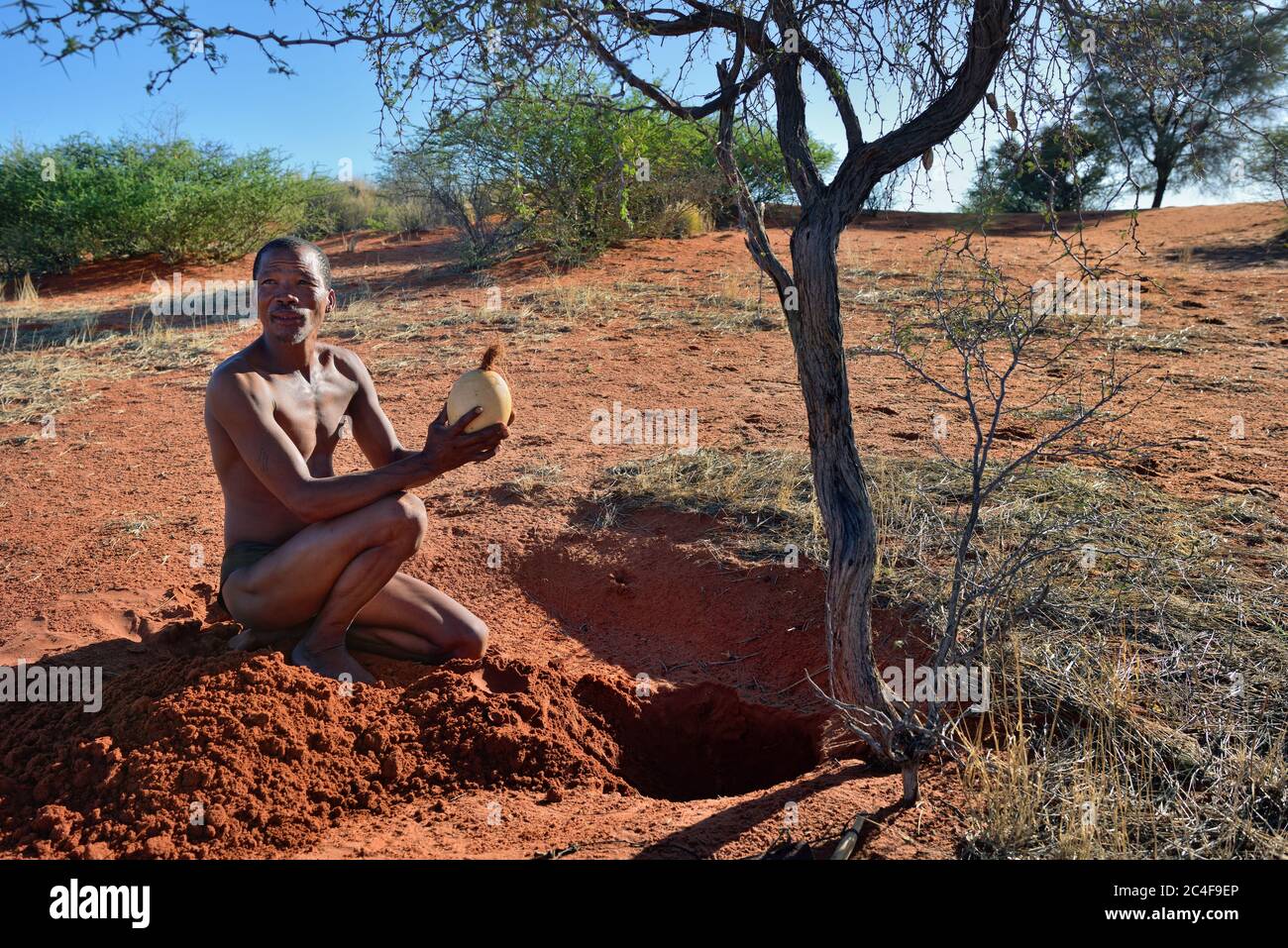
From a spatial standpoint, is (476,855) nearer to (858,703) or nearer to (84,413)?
(858,703)

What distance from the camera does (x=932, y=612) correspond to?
3.54 meters

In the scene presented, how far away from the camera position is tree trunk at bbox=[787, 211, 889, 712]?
2.85 metres

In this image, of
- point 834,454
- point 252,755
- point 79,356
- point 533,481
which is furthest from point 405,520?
point 79,356

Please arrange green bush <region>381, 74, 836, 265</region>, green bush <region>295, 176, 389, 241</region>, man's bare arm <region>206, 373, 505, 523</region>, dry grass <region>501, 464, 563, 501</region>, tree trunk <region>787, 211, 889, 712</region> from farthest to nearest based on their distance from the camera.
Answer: green bush <region>295, 176, 389, 241</region> → green bush <region>381, 74, 836, 265</region> → dry grass <region>501, 464, 563, 501</region> → man's bare arm <region>206, 373, 505, 523</region> → tree trunk <region>787, 211, 889, 712</region>

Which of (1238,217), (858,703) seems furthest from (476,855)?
(1238,217)

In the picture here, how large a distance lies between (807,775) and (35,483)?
451 centimetres

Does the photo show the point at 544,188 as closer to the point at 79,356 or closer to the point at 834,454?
the point at 79,356

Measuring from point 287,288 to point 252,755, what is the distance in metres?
1.48

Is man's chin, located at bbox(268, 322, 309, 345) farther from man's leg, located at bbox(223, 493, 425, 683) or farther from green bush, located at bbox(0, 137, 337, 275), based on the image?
green bush, located at bbox(0, 137, 337, 275)

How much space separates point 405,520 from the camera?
311 cm

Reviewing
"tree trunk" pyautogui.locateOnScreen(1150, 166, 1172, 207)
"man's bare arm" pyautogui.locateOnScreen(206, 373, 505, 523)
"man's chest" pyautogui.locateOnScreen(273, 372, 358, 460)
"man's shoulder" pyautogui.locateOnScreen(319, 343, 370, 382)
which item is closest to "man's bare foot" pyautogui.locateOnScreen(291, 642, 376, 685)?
"man's bare arm" pyautogui.locateOnScreen(206, 373, 505, 523)

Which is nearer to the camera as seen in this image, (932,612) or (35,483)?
(932,612)

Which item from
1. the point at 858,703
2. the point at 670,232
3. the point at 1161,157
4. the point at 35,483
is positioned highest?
the point at 1161,157

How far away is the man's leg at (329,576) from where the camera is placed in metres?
3.07
